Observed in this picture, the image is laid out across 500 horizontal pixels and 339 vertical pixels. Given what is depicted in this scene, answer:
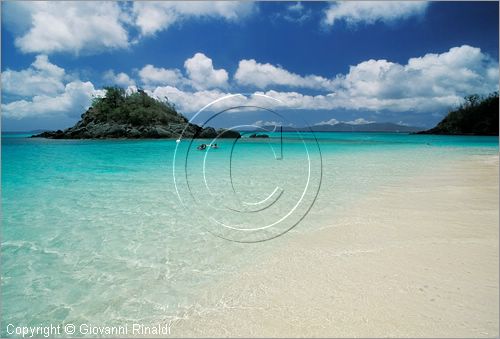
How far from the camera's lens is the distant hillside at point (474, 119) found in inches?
2202

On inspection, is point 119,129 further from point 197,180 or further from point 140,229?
point 140,229

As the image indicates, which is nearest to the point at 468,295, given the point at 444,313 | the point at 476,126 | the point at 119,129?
the point at 444,313

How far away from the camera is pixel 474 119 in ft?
194

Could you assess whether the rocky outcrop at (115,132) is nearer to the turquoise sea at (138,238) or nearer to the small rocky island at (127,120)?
the small rocky island at (127,120)

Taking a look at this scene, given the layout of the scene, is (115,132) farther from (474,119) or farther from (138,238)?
(474,119)

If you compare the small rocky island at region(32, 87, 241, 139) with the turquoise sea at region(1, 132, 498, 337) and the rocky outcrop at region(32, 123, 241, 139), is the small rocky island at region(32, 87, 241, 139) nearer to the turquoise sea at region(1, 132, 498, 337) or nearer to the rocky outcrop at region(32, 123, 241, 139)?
the rocky outcrop at region(32, 123, 241, 139)

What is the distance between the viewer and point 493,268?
116 inches

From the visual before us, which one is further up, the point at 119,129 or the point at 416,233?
the point at 119,129

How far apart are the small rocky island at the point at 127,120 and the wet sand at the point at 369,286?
119 feet

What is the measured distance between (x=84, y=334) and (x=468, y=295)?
307cm

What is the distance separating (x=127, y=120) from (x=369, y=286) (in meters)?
47.0

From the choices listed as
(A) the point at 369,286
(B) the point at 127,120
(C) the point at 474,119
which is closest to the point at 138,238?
(A) the point at 369,286

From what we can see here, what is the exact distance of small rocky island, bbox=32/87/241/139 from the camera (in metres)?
41.5

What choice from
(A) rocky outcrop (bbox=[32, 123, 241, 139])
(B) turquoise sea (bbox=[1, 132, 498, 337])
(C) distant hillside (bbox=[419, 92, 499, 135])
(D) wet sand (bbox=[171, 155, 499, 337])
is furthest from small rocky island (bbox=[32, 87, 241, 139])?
(C) distant hillside (bbox=[419, 92, 499, 135])
